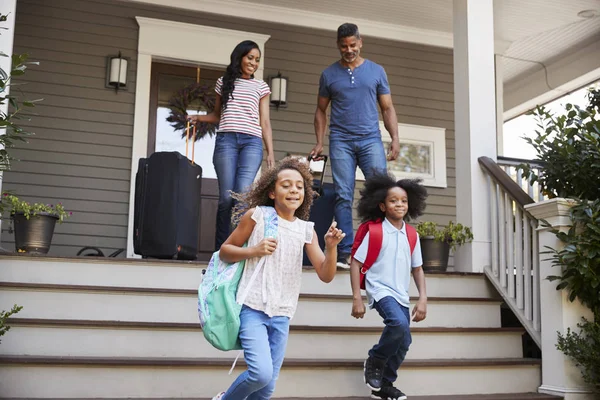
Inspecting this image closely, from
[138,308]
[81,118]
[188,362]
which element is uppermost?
[81,118]

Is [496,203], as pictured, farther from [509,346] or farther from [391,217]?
[391,217]

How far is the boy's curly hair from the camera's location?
3479 mm

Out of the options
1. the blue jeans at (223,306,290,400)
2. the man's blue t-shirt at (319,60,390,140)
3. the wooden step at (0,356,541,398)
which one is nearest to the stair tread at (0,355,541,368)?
the wooden step at (0,356,541,398)

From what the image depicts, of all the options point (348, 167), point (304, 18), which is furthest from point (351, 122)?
point (304, 18)

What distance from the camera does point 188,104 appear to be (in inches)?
258

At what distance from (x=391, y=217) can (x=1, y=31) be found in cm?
265

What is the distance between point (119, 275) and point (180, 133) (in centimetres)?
285

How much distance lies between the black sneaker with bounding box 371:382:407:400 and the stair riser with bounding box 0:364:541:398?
16cm

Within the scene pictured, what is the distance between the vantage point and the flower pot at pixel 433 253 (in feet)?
15.4

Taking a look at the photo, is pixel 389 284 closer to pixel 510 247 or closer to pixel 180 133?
pixel 510 247

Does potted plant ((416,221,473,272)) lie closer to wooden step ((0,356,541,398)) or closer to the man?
the man

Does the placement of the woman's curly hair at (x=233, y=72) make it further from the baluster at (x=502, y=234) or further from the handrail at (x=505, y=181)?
the baluster at (x=502, y=234)

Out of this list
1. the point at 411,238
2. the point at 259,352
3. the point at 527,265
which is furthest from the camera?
the point at 527,265

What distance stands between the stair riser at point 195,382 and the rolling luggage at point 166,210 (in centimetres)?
135
